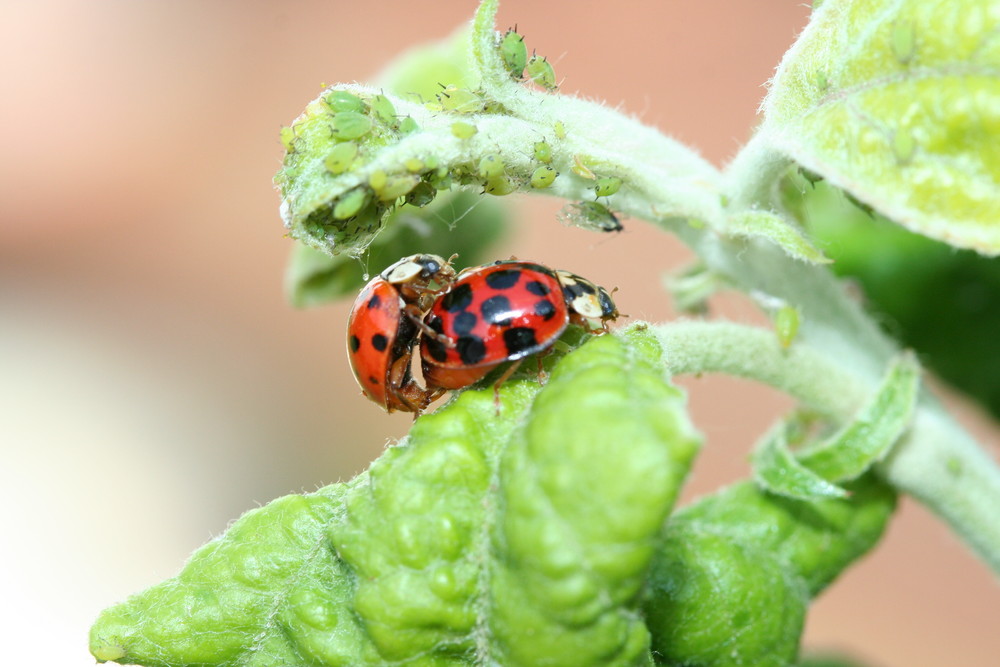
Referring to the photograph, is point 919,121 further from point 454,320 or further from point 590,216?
point 454,320

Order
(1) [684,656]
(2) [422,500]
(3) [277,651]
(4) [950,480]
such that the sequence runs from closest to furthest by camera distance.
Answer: (2) [422,500], (3) [277,651], (1) [684,656], (4) [950,480]

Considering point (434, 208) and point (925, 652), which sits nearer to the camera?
point (434, 208)

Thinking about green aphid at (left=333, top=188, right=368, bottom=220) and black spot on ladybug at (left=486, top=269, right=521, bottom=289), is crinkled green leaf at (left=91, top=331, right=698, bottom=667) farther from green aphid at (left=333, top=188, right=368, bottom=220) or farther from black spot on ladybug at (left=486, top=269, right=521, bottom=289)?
green aphid at (left=333, top=188, right=368, bottom=220)

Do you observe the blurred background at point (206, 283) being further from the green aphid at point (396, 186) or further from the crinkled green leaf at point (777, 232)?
the green aphid at point (396, 186)

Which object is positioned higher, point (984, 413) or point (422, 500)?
point (422, 500)

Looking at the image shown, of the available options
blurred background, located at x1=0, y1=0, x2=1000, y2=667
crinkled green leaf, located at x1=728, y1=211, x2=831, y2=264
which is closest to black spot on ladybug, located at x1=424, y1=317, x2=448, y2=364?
crinkled green leaf, located at x1=728, y1=211, x2=831, y2=264

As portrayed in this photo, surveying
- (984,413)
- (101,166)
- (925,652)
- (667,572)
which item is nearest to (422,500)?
(667,572)

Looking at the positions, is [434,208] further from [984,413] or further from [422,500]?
[984,413]
